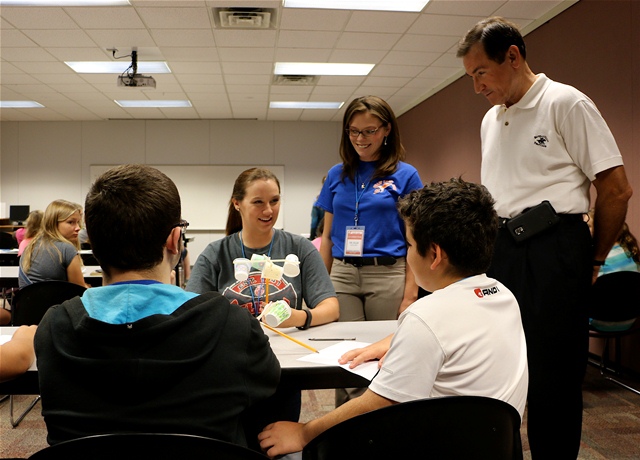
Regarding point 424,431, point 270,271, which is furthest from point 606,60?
point 424,431

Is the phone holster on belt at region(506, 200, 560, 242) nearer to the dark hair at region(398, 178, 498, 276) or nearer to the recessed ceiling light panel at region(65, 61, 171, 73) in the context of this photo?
the dark hair at region(398, 178, 498, 276)

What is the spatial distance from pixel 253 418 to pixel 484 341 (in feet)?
2.41

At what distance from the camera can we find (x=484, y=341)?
1.04m

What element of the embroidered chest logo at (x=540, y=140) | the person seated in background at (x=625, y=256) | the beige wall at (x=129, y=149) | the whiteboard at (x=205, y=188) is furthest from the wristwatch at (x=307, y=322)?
the beige wall at (x=129, y=149)

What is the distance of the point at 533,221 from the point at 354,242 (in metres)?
0.81

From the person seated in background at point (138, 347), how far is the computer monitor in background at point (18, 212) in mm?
10418

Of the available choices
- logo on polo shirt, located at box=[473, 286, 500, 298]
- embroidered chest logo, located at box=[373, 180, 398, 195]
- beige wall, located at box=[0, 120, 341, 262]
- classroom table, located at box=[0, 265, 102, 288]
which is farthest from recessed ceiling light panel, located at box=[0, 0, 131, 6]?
beige wall, located at box=[0, 120, 341, 262]

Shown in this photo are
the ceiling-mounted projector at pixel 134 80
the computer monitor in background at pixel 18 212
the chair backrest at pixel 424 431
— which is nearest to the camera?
the chair backrest at pixel 424 431

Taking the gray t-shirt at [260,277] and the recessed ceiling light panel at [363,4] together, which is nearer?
the gray t-shirt at [260,277]

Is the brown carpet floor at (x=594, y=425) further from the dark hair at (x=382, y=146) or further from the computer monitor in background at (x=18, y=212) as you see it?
the computer monitor in background at (x=18, y=212)

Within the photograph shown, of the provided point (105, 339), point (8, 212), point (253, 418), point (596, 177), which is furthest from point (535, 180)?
point (8, 212)

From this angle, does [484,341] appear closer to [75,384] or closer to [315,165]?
[75,384]

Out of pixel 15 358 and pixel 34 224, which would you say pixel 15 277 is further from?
pixel 15 358

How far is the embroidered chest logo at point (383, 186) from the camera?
2336 millimetres
